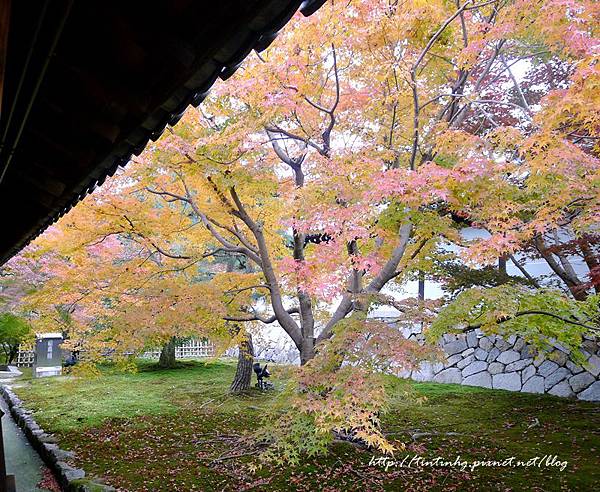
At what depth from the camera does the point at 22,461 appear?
585 cm

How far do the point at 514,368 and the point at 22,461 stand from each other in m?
9.23

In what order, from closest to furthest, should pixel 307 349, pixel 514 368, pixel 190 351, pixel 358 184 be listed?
pixel 358 184 → pixel 307 349 → pixel 514 368 → pixel 190 351

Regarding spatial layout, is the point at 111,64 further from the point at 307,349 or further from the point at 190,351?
the point at 190,351

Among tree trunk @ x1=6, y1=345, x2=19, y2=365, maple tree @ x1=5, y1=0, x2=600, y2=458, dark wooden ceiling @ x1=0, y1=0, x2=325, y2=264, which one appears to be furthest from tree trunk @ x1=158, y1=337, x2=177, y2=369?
dark wooden ceiling @ x1=0, y1=0, x2=325, y2=264

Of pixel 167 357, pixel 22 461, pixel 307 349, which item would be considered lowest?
pixel 22 461

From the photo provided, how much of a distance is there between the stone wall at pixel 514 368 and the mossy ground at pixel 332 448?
0.45 m

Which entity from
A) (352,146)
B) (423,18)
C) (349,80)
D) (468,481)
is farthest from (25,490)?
(423,18)

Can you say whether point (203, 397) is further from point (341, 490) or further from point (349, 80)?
point (349, 80)

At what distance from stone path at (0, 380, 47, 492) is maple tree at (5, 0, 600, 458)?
1.60 metres

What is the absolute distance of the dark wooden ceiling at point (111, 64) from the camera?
3.80 feet

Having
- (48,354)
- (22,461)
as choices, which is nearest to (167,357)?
(48,354)

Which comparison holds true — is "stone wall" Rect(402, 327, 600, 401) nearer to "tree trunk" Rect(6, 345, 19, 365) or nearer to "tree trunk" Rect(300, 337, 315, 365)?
"tree trunk" Rect(300, 337, 315, 365)

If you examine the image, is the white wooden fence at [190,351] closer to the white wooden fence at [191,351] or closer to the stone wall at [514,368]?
the white wooden fence at [191,351]

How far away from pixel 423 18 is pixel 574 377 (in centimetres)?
729
